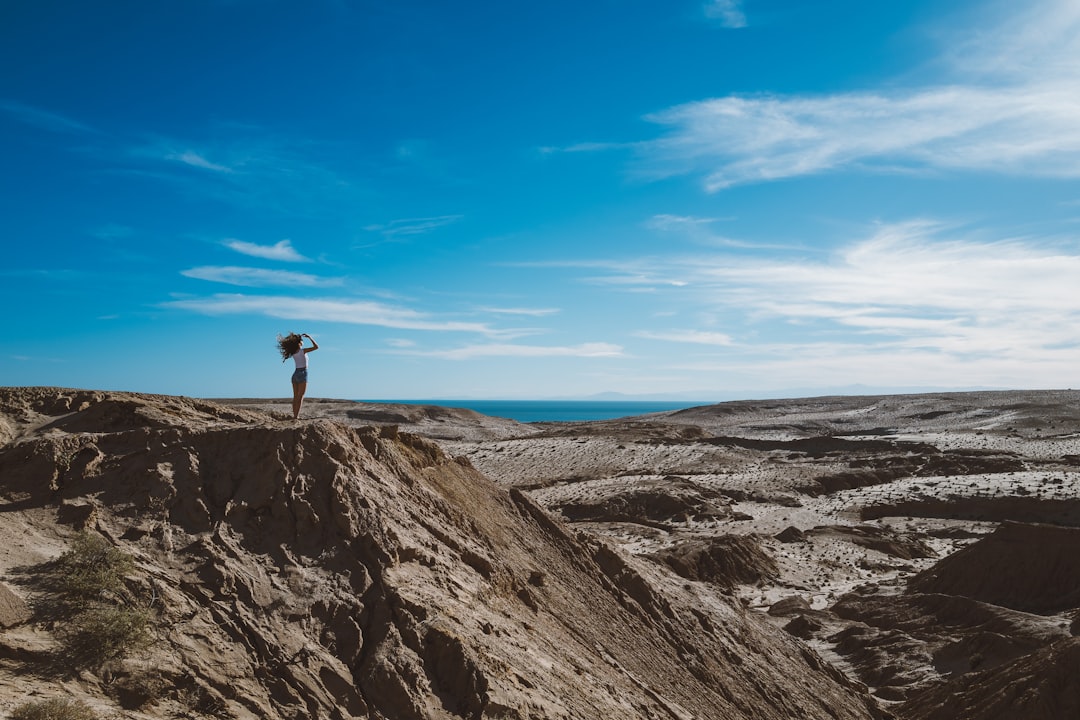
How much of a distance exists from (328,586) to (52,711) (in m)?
2.62

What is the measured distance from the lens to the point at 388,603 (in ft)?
24.3

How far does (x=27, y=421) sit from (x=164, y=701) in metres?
6.01

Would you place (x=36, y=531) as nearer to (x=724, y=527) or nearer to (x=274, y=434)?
(x=274, y=434)

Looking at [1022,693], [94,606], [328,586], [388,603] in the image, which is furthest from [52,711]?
[1022,693]

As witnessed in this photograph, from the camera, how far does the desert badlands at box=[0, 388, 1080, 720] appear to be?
635 cm

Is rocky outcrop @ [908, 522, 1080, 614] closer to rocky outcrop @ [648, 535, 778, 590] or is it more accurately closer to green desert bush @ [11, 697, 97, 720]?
rocky outcrop @ [648, 535, 778, 590]

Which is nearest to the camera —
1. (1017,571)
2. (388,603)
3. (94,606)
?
(94,606)

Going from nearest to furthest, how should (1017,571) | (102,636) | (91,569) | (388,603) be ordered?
(102,636)
(91,569)
(388,603)
(1017,571)

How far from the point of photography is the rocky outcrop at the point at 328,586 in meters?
6.50

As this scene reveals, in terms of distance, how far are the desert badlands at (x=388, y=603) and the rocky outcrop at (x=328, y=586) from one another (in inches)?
1.0

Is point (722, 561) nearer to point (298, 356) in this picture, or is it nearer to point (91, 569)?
point (298, 356)

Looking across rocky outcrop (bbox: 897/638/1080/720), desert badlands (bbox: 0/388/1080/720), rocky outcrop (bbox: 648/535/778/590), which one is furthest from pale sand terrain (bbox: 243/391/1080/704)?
rocky outcrop (bbox: 897/638/1080/720)

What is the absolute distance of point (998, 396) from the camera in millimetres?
81688

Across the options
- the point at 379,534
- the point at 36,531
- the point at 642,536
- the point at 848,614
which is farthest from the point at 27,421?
the point at 642,536
